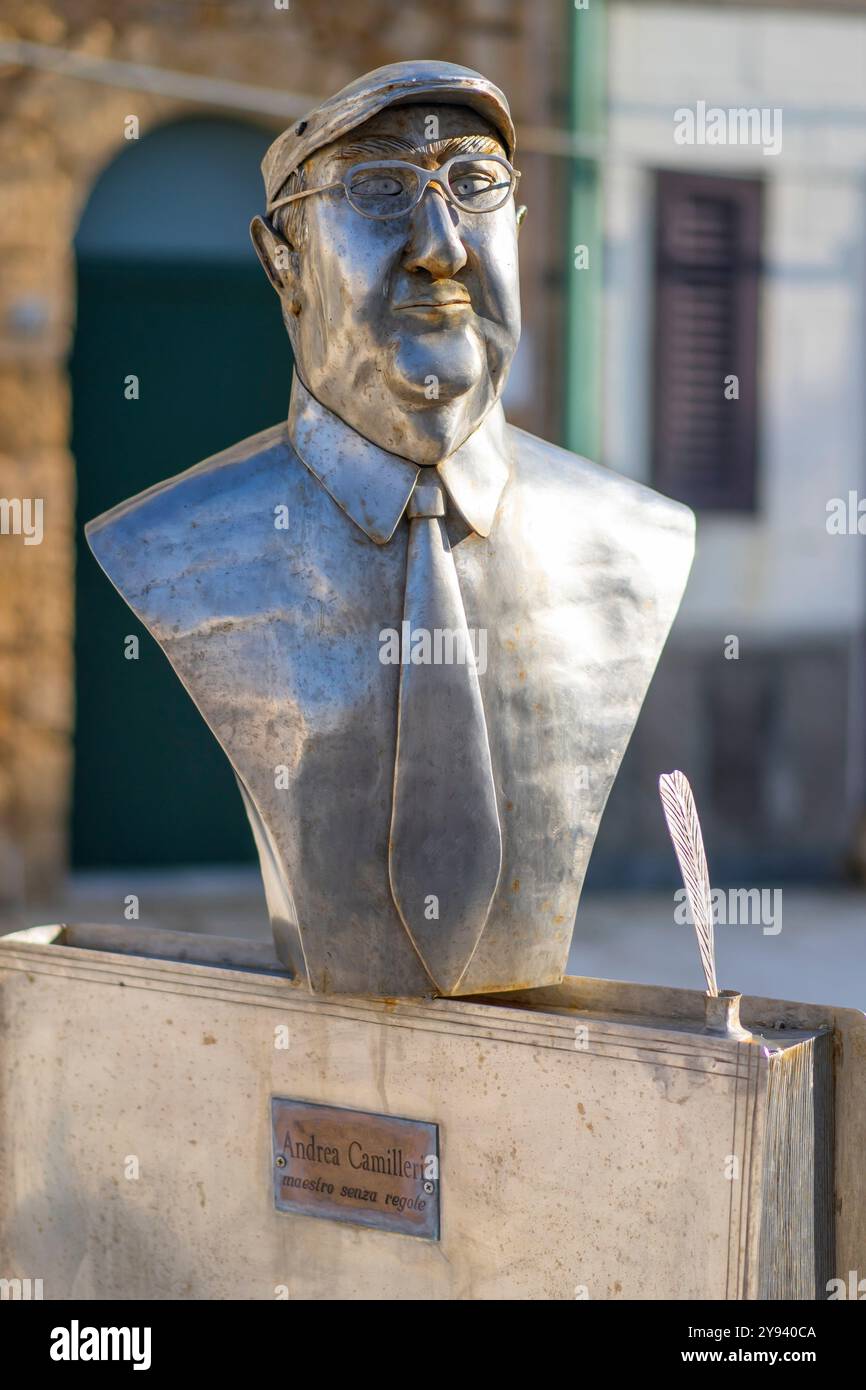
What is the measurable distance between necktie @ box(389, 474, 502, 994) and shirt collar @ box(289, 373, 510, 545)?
0.32 feet

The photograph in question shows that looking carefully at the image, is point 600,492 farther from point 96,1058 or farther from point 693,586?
point 693,586

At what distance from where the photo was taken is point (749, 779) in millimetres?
7086

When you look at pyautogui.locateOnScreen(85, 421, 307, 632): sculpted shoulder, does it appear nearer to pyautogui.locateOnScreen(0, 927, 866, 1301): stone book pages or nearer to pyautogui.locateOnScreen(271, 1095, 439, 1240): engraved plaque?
pyautogui.locateOnScreen(0, 927, 866, 1301): stone book pages

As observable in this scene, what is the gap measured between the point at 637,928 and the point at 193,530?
398cm

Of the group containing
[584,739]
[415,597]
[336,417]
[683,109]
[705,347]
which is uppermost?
[683,109]

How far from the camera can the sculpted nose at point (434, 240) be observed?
2.59 m

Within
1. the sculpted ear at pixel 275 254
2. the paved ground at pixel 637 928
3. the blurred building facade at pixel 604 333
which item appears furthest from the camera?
the blurred building facade at pixel 604 333

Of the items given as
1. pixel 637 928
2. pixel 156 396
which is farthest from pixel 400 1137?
pixel 156 396

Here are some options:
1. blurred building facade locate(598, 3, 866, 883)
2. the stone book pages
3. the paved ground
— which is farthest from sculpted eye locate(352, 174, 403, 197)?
blurred building facade locate(598, 3, 866, 883)

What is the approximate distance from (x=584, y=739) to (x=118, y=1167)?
0.99m

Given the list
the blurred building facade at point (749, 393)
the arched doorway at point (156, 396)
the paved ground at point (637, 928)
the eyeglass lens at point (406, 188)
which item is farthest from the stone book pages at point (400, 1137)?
the blurred building facade at point (749, 393)

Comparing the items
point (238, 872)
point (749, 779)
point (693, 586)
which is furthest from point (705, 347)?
point (238, 872)

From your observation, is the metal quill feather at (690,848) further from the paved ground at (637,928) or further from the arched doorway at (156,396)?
the arched doorway at (156,396)

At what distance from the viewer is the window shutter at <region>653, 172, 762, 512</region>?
681 centimetres
